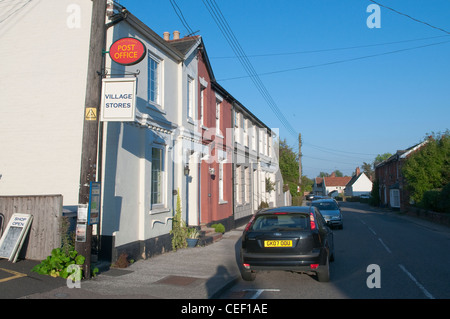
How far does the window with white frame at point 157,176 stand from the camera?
10852mm

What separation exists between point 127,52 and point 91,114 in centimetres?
186

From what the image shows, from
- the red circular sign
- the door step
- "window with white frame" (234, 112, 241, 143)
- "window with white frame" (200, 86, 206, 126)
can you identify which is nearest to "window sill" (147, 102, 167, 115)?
the red circular sign

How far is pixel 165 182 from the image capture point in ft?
37.1

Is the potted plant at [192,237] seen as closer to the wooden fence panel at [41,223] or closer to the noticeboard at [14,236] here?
the wooden fence panel at [41,223]

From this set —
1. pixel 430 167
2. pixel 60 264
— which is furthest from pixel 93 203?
pixel 430 167

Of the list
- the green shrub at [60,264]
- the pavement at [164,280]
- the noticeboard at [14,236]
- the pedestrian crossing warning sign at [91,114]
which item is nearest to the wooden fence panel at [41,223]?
the noticeboard at [14,236]

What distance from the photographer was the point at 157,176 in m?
11.1

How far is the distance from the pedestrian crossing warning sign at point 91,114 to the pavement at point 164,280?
125 inches

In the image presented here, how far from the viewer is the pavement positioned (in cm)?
621

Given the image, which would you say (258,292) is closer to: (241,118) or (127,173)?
(127,173)

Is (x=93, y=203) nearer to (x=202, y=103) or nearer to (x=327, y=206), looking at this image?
(x=202, y=103)

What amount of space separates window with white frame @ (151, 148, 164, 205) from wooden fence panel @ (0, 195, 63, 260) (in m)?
3.25
